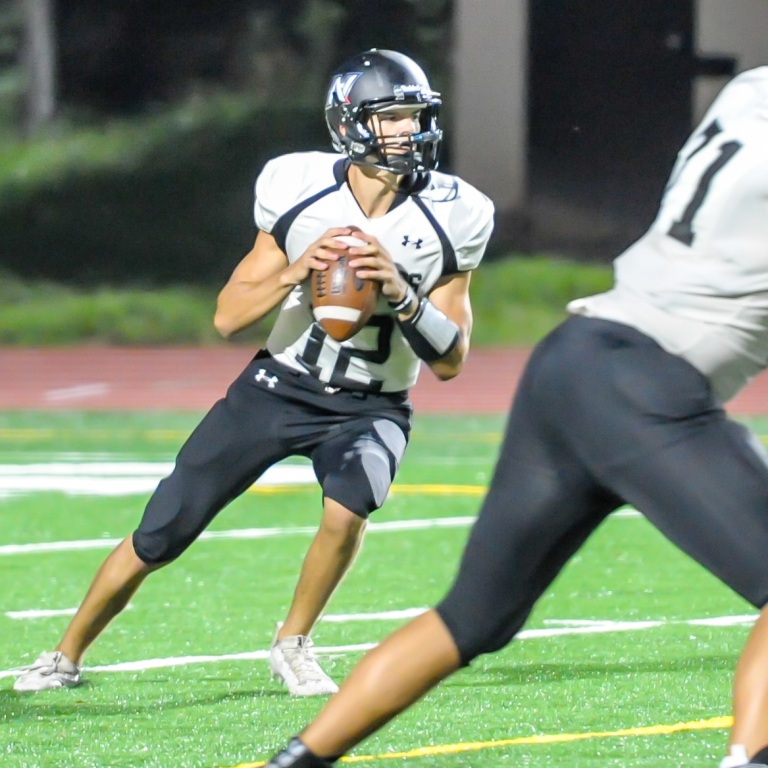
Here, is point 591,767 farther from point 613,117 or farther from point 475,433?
point 613,117

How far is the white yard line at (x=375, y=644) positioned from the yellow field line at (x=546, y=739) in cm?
93

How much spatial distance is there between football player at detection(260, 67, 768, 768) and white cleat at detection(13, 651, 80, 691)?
166 cm

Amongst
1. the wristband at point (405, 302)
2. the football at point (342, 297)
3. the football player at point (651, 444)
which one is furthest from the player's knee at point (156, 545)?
the football player at point (651, 444)

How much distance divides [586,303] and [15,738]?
1.82 m

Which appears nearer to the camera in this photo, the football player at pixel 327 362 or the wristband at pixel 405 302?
the wristband at pixel 405 302

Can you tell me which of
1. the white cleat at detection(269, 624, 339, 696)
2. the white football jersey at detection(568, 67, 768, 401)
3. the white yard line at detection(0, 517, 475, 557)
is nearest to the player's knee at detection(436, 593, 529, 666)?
the white football jersey at detection(568, 67, 768, 401)

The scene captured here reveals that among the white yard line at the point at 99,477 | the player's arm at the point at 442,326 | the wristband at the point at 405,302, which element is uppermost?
the wristband at the point at 405,302

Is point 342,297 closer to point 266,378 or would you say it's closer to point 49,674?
point 266,378

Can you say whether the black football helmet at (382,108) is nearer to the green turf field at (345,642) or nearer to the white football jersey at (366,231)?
the white football jersey at (366,231)

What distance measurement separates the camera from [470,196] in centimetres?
466

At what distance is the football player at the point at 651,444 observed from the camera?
2973mm

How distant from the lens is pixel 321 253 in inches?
165

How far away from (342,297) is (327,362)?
0.47 m

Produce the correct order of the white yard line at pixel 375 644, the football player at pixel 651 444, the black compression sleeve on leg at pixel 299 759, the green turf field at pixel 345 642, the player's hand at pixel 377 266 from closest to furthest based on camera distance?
the football player at pixel 651 444 < the black compression sleeve on leg at pixel 299 759 < the green turf field at pixel 345 642 < the player's hand at pixel 377 266 < the white yard line at pixel 375 644
